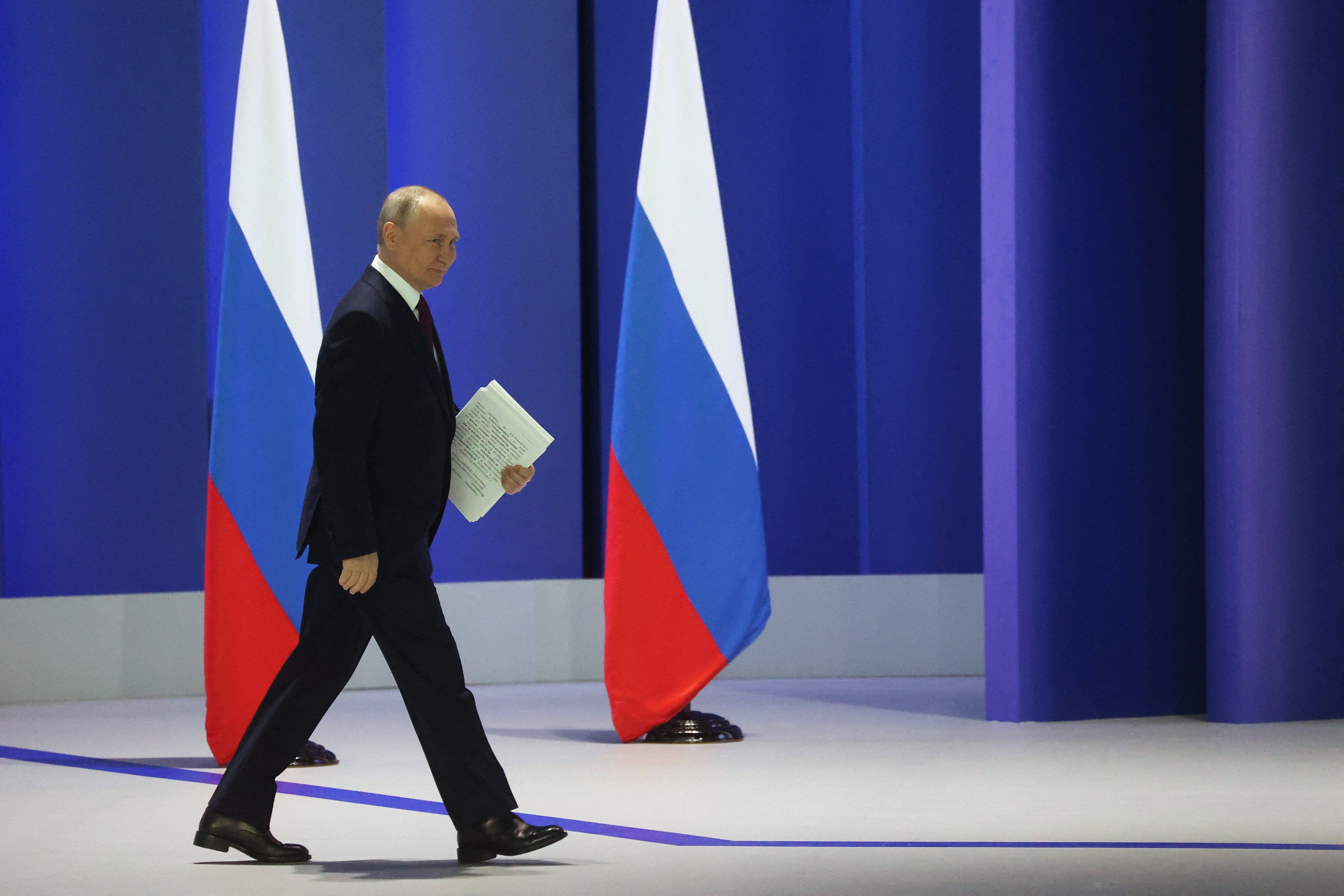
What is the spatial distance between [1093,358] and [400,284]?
286cm

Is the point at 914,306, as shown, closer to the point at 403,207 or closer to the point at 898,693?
the point at 898,693

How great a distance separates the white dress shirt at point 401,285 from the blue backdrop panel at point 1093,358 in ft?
8.42

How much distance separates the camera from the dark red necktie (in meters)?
3.25

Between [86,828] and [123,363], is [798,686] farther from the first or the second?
[86,828]

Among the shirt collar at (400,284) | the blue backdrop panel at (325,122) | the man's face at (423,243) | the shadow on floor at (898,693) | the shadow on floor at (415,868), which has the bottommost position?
the shadow on floor at (898,693)

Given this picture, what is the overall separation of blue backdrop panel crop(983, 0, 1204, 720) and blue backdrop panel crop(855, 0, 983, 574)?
1736 mm

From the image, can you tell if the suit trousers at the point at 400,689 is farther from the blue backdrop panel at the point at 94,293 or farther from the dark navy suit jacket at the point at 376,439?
the blue backdrop panel at the point at 94,293

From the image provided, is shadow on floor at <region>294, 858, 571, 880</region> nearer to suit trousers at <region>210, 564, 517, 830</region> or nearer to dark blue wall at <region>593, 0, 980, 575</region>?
suit trousers at <region>210, 564, 517, 830</region>

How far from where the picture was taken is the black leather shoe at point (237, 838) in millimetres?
3131

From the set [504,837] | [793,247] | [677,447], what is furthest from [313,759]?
[793,247]

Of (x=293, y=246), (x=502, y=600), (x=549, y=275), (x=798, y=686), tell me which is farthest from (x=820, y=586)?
(x=293, y=246)

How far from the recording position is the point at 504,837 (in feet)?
10.1

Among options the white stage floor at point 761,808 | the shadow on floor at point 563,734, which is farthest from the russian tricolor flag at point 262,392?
the shadow on floor at point 563,734

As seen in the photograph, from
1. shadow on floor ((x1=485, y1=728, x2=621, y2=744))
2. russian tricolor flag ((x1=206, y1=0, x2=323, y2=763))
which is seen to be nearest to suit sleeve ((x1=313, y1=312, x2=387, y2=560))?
russian tricolor flag ((x1=206, y1=0, x2=323, y2=763))
